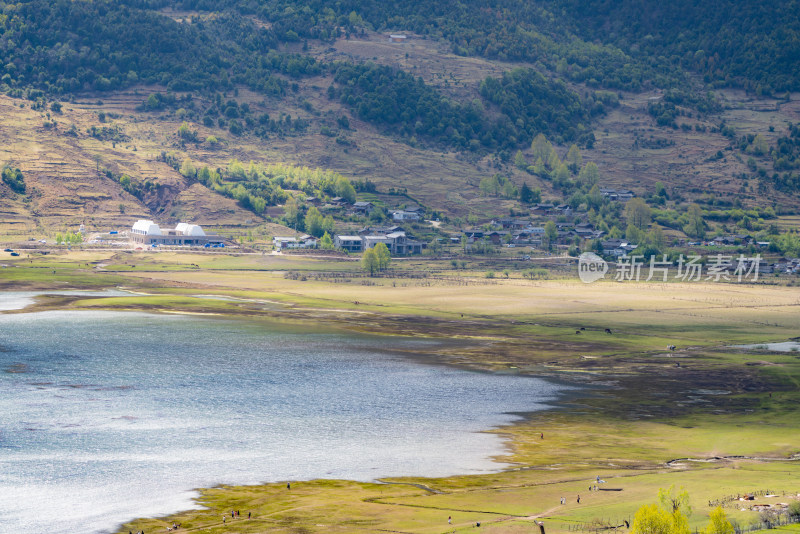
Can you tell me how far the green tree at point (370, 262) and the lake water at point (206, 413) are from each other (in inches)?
2519

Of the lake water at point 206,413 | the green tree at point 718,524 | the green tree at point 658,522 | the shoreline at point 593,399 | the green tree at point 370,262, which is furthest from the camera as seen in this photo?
the green tree at point 370,262

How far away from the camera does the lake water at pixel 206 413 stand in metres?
67.8

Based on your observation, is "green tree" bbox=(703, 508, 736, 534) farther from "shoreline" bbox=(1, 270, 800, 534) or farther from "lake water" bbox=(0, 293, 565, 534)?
"lake water" bbox=(0, 293, 565, 534)

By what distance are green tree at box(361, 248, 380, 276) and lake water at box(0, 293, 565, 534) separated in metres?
64.0

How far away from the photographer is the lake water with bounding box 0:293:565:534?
222 feet

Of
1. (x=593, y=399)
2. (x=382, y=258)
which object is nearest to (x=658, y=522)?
Answer: (x=593, y=399)

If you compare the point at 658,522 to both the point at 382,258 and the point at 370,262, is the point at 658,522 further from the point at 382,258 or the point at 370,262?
the point at 382,258

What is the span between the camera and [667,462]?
7394 centimetres

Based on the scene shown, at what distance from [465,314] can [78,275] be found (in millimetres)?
70166

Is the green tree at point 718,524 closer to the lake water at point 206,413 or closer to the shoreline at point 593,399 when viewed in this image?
the shoreline at point 593,399

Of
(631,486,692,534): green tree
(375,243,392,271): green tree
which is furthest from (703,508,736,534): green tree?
(375,243,392,271): green tree

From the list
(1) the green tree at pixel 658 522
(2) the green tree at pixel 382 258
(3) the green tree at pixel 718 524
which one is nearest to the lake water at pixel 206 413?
(1) the green tree at pixel 658 522

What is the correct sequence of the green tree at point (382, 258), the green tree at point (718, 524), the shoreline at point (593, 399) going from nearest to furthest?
the green tree at point (718, 524) < the shoreline at point (593, 399) < the green tree at point (382, 258)

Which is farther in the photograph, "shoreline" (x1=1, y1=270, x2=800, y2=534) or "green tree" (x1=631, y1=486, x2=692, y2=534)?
"shoreline" (x1=1, y1=270, x2=800, y2=534)
